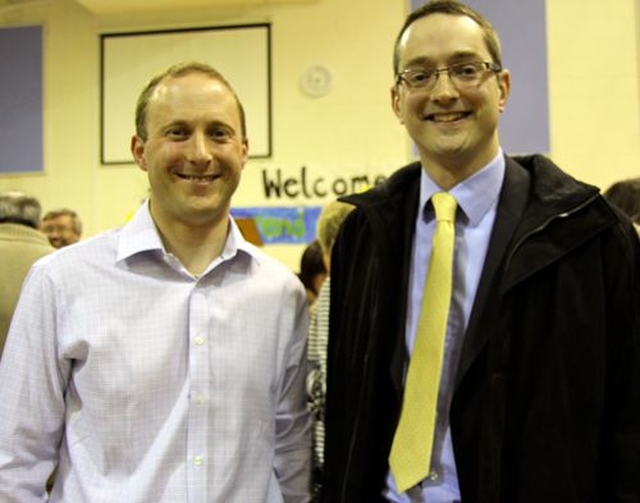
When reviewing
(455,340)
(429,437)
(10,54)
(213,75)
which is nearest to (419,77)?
(213,75)

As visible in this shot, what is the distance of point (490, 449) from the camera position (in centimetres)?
136

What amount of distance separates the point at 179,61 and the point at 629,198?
15.4 ft

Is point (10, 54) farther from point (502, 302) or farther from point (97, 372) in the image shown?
point (502, 302)

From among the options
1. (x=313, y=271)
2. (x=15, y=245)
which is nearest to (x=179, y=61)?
(x=313, y=271)

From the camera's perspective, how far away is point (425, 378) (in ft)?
4.77

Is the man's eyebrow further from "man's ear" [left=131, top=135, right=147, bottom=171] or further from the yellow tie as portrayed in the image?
"man's ear" [left=131, top=135, right=147, bottom=171]

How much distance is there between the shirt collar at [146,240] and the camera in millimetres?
1614

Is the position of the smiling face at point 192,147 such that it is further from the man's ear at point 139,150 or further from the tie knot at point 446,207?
the tie knot at point 446,207

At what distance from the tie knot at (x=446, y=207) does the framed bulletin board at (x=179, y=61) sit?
4.56 meters

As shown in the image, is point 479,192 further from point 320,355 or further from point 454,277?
point 320,355

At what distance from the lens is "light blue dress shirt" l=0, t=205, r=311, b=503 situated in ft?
4.95

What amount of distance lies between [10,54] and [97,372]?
584 centimetres

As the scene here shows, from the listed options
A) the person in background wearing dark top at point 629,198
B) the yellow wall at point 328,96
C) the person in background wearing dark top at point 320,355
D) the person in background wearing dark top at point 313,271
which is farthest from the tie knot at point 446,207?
the yellow wall at point 328,96

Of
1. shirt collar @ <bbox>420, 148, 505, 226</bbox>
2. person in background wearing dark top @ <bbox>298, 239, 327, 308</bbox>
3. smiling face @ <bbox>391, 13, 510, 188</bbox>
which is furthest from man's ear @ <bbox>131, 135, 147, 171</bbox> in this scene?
person in background wearing dark top @ <bbox>298, 239, 327, 308</bbox>
